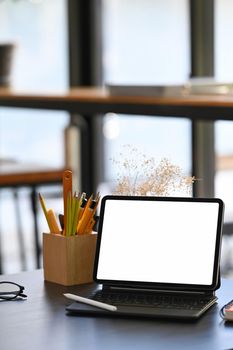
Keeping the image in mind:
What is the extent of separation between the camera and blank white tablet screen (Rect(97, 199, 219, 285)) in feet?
7.88

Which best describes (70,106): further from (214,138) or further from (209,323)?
(209,323)

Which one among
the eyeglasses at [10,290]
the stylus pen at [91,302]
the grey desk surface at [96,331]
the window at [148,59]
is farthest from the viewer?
the window at [148,59]

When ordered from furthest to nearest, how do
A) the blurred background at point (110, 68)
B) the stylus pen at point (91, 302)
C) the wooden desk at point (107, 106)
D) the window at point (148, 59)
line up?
the window at point (148, 59) < the blurred background at point (110, 68) < the wooden desk at point (107, 106) < the stylus pen at point (91, 302)

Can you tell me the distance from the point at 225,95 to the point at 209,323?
1844mm

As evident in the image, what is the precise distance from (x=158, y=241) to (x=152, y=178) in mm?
177

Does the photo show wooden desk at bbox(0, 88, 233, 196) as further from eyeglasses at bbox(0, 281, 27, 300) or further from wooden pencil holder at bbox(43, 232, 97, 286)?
eyeglasses at bbox(0, 281, 27, 300)

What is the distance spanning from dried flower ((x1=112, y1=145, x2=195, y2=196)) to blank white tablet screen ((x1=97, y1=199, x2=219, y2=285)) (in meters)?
0.06

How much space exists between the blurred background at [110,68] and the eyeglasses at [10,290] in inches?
94.3

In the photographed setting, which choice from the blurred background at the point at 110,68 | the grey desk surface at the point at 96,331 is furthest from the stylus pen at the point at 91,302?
the blurred background at the point at 110,68

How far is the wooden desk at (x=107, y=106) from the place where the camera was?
3.78 meters

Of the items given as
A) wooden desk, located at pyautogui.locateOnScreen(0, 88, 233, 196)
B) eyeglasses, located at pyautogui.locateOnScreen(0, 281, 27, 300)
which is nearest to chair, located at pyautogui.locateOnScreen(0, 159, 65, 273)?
wooden desk, located at pyautogui.locateOnScreen(0, 88, 233, 196)

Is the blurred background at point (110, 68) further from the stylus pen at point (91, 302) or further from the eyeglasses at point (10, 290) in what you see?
the stylus pen at point (91, 302)

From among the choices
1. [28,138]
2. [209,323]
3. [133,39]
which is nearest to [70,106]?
[133,39]

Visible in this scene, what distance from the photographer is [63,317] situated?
232 centimetres
